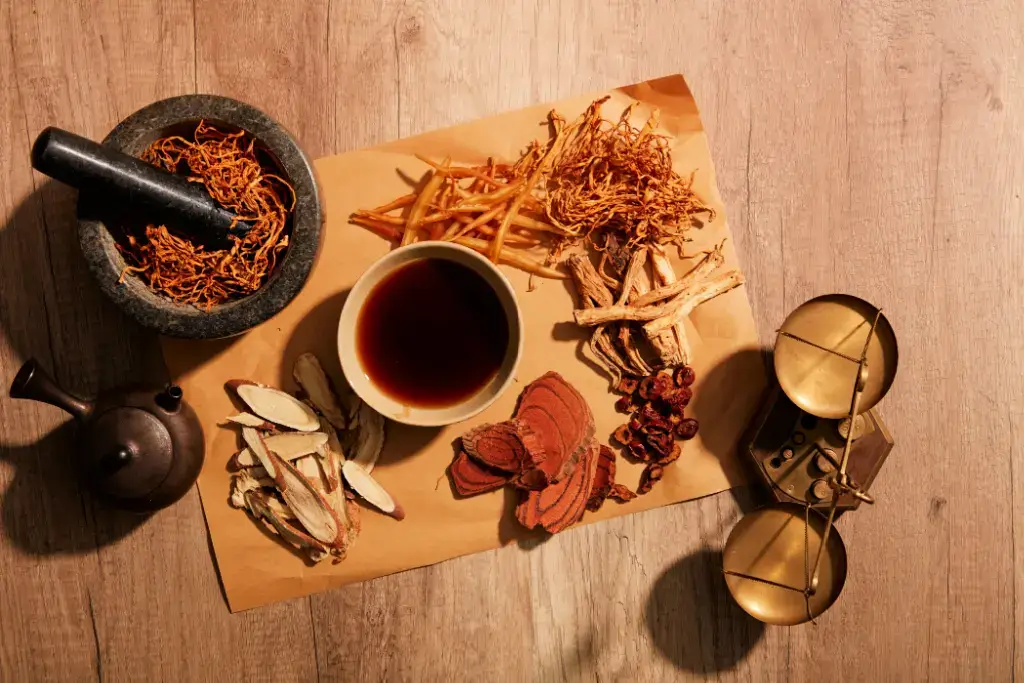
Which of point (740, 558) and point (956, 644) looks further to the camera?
point (956, 644)

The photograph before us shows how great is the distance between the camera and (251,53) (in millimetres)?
1707

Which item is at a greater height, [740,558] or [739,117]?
[739,117]

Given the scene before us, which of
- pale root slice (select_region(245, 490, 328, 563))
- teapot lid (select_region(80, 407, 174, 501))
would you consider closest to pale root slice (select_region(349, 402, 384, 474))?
pale root slice (select_region(245, 490, 328, 563))

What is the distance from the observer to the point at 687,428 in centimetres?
167

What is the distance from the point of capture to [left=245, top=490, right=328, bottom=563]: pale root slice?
165cm

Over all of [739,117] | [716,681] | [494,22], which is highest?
[494,22]

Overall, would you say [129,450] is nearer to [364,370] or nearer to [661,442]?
[364,370]

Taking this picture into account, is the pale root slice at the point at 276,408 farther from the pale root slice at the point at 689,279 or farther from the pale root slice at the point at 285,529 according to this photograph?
the pale root slice at the point at 689,279

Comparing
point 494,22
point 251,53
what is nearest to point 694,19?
point 494,22

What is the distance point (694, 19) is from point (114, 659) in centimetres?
219

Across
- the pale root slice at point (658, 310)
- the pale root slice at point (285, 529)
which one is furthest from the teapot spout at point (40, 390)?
the pale root slice at point (658, 310)

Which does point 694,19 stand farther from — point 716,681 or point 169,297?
point 716,681

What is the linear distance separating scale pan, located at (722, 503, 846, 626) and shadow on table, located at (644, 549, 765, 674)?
0.17 m

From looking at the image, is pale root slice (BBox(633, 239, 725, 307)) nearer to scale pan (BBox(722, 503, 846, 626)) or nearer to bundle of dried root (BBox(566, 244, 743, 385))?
bundle of dried root (BBox(566, 244, 743, 385))
